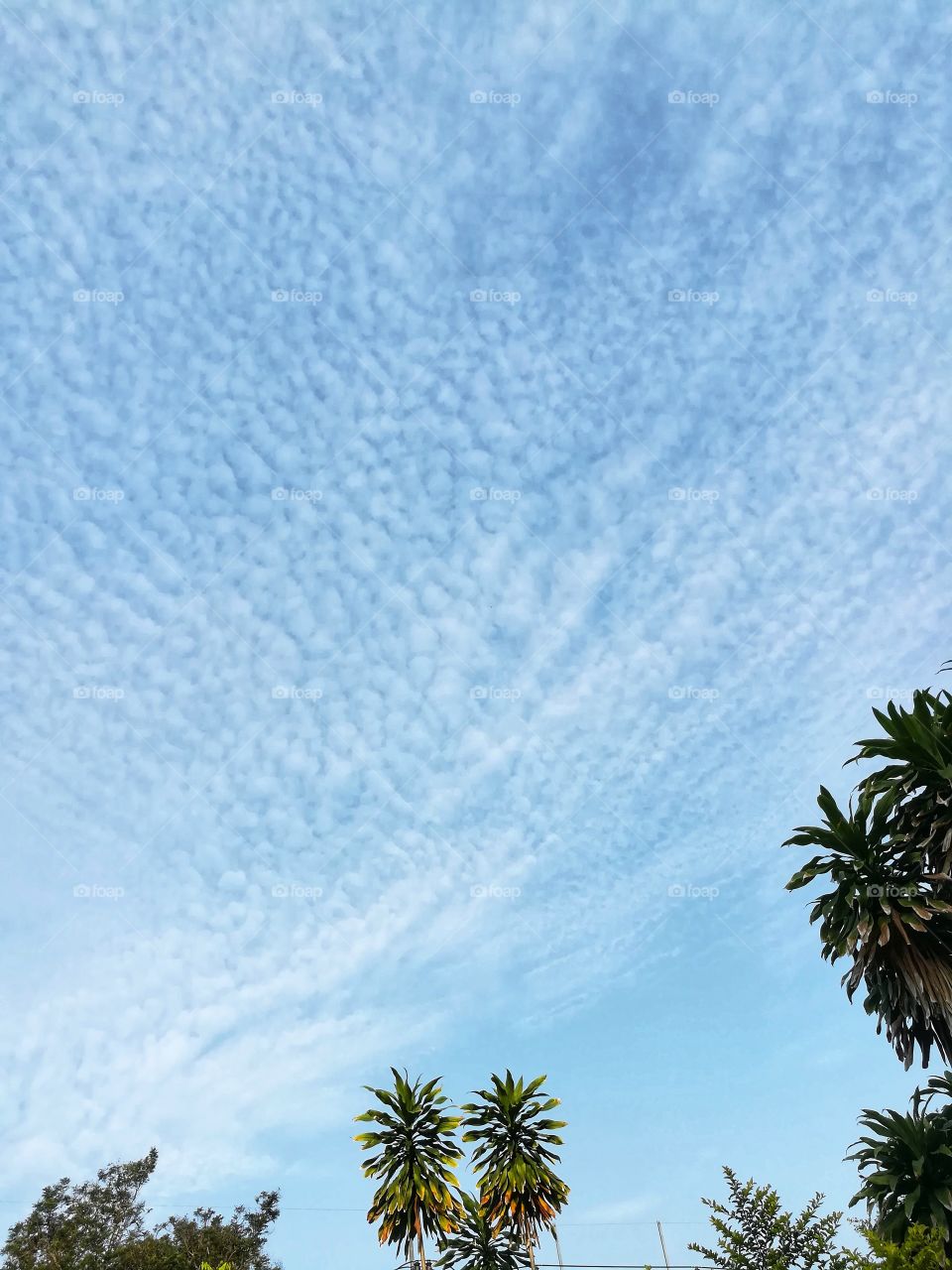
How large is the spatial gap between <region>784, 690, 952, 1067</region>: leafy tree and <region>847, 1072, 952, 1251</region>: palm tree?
4289 mm

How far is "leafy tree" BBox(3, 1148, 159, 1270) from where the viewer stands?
196 feet

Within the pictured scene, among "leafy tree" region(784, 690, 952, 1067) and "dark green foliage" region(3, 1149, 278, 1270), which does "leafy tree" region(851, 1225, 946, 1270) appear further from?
"dark green foliage" region(3, 1149, 278, 1270)

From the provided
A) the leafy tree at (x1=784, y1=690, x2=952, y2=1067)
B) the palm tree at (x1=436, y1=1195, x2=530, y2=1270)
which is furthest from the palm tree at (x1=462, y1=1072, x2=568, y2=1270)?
the leafy tree at (x1=784, y1=690, x2=952, y2=1067)

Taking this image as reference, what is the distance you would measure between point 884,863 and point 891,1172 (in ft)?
30.4

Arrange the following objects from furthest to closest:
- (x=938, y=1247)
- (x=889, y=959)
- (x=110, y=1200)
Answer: (x=110, y=1200)
(x=889, y=959)
(x=938, y=1247)

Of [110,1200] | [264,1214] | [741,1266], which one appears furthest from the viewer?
[264,1214]

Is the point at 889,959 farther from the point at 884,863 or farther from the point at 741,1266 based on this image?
the point at 741,1266

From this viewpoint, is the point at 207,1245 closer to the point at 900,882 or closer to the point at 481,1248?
the point at 481,1248

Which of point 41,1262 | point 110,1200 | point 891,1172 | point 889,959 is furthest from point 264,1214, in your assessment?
point 889,959

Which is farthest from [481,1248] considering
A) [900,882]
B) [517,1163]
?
[900,882]

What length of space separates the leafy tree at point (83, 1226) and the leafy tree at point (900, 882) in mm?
56633

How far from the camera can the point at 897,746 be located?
24.0 metres

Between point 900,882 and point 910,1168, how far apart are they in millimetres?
8971

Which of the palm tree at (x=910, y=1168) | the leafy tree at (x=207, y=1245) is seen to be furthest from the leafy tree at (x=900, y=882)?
the leafy tree at (x=207, y=1245)
